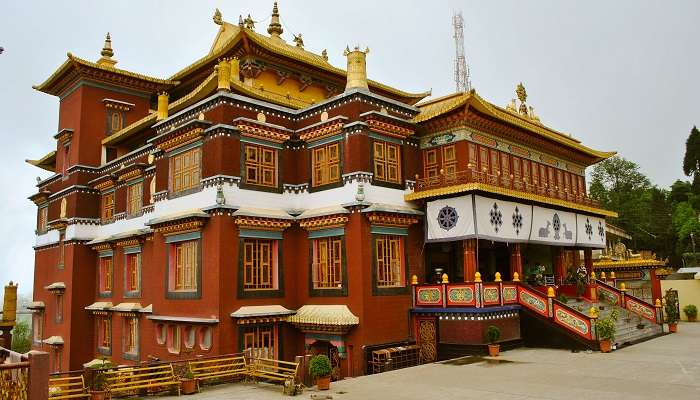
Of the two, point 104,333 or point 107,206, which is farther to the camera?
point 107,206

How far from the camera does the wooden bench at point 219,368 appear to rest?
1662 cm

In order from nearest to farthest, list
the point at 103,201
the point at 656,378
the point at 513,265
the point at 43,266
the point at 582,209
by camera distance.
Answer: the point at 656,378 < the point at 513,265 < the point at 582,209 < the point at 103,201 < the point at 43,266

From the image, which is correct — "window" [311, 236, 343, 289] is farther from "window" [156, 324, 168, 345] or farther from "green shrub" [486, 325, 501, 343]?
"window" [156, 324, 168, 345]

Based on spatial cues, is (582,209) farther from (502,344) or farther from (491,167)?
(502,344)

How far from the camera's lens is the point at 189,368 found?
1608cm

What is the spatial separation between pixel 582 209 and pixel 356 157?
543 inches

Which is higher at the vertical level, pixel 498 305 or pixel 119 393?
pixel 498 305

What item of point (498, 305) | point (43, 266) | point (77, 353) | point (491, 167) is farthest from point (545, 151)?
point (43, 266)

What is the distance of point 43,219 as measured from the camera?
116ft

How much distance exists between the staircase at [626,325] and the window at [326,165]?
38.2 feet

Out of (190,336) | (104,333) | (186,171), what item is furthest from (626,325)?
(104,333)

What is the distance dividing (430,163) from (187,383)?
13.0m

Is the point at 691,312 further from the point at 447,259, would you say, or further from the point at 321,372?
the point at 321,372

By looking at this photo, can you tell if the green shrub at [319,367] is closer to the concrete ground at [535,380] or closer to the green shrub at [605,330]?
the concrete ground at [535,380]
